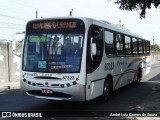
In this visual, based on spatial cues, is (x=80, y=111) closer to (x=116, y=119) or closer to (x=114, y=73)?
(x=116, y=119)

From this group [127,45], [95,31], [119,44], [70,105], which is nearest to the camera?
[95,31]

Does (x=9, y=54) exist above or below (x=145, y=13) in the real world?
below

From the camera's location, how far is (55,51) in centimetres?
1005

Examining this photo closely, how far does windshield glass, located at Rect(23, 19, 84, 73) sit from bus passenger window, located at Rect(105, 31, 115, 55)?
7.17 ft

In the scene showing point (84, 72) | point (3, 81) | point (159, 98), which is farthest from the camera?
point (3, 81)

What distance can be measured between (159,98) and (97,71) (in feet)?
9.32

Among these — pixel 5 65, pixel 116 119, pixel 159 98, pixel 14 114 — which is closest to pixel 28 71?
pixel 14 114

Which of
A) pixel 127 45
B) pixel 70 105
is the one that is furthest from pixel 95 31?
pixel 127 45

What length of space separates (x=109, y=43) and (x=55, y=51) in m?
3.00

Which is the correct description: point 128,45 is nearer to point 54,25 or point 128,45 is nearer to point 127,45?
point 127,45

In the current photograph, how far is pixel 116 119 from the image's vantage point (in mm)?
9117

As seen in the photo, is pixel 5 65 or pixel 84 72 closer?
pixel 84 72

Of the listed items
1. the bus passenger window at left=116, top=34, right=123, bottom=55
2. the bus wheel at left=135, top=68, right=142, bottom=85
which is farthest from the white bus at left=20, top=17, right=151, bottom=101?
the bus wheel at left=135, top=68, right=142, bottom=85

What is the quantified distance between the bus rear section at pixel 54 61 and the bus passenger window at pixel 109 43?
217 cm
